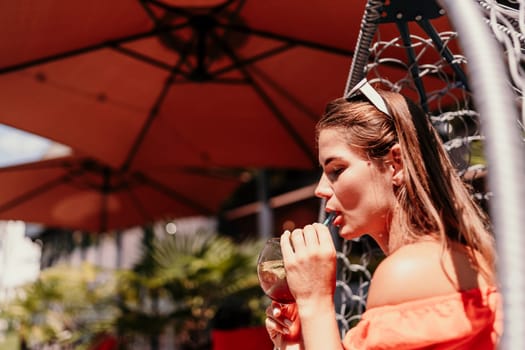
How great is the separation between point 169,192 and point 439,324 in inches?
202

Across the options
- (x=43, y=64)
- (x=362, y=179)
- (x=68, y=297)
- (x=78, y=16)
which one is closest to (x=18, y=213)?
(x=68, y=297)

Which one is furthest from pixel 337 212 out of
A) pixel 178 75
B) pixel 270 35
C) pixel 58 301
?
pixel 58 301

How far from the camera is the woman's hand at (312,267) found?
40.9 inches

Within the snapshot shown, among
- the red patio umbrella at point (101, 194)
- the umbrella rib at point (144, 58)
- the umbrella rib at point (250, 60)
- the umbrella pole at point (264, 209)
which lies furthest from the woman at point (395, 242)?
the umbrella pole at point (264, 209)

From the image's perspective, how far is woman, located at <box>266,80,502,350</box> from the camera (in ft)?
3.07

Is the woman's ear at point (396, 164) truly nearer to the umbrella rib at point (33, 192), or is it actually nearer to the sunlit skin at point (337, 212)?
the sunlit skin at point (337, 212)

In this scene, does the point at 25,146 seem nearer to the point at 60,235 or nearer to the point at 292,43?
the point at 60,235

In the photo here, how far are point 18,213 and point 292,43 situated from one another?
378 cm

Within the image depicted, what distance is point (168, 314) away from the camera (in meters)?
4.84

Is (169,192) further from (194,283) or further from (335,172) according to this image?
(335,172)

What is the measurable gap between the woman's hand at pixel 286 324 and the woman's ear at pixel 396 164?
0.37 m

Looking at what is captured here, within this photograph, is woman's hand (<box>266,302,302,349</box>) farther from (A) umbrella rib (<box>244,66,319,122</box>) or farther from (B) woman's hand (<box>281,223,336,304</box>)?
(A) umbrella rib (<box>244,66,319,122</box>)

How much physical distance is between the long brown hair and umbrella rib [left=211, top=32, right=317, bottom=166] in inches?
90.6

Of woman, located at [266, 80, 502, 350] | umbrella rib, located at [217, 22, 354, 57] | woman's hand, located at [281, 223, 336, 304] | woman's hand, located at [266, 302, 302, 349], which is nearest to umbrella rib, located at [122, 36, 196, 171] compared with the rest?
umbrella rib, located at [217, 22, 354, 57]
